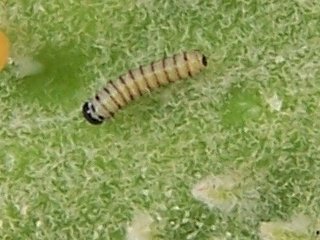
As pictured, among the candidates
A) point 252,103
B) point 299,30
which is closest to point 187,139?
point 252,103

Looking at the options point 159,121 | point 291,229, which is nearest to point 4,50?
point 159,121

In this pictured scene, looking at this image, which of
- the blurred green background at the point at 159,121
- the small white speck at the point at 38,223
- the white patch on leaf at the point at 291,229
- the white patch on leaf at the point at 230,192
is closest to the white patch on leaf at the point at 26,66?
the blurred green background at the point at 159,121

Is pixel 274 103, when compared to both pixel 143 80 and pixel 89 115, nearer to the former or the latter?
pixel 143 80

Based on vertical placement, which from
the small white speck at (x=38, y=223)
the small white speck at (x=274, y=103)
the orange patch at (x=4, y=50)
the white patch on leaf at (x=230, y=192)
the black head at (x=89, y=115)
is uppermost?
the orange patch at (x=4, y=50)

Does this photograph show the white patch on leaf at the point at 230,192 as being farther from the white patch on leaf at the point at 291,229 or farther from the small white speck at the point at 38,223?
the small white speck at the point at 38,223

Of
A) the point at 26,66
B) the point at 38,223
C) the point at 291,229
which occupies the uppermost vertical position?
the point at 26,66

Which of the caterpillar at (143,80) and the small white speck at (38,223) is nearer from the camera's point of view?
the caterpillar at (143,80)

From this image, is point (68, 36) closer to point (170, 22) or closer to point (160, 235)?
point (170, 22)
